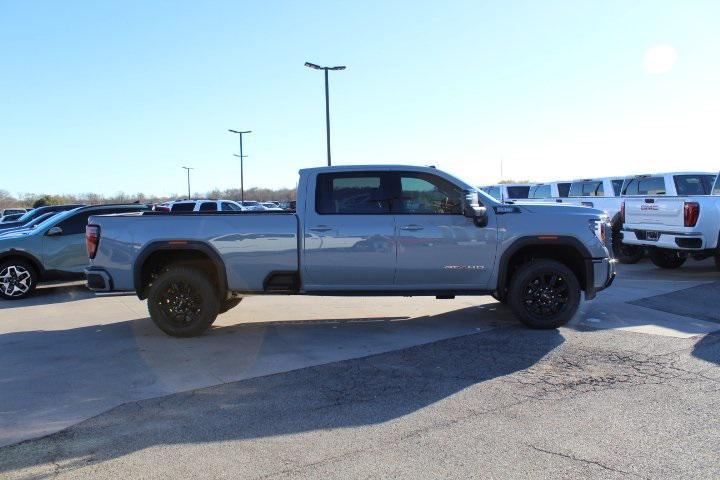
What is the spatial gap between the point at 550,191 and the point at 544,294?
13118 mm

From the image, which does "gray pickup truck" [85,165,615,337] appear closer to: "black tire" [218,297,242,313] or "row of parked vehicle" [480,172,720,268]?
"black tire" [218,297,242,313]

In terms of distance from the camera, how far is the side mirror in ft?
21.7

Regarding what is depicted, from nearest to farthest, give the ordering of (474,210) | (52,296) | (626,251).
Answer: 1. (474,210)
2. (52,296)
3. (626,251)

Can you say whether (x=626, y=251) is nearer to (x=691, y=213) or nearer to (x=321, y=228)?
(x=691, y=213)

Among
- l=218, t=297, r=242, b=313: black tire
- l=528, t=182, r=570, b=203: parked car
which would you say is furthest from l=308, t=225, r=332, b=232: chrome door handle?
l=528, t=182, r=570, b=203: parked car

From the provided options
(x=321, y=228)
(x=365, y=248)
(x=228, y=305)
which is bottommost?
(x=228, y=305)

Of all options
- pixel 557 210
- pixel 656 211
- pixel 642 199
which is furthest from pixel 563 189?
pixel 557 210

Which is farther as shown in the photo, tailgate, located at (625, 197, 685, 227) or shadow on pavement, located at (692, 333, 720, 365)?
tailgate, located at (625, 197, 685, 227)

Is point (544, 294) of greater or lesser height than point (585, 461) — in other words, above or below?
above

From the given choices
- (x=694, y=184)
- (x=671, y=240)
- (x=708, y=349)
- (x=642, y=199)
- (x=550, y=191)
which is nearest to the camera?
(x=708, y=349)

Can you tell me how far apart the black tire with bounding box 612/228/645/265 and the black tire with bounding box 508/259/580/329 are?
7.54 meters

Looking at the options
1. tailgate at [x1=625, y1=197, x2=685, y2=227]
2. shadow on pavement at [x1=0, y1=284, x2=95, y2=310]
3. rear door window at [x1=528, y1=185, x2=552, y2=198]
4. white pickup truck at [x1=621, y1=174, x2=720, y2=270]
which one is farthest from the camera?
rear door window at [x1=528, y1=185, x2=552, y2=198]

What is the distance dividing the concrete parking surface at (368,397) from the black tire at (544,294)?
0.21 metres

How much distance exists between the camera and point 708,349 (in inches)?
238
